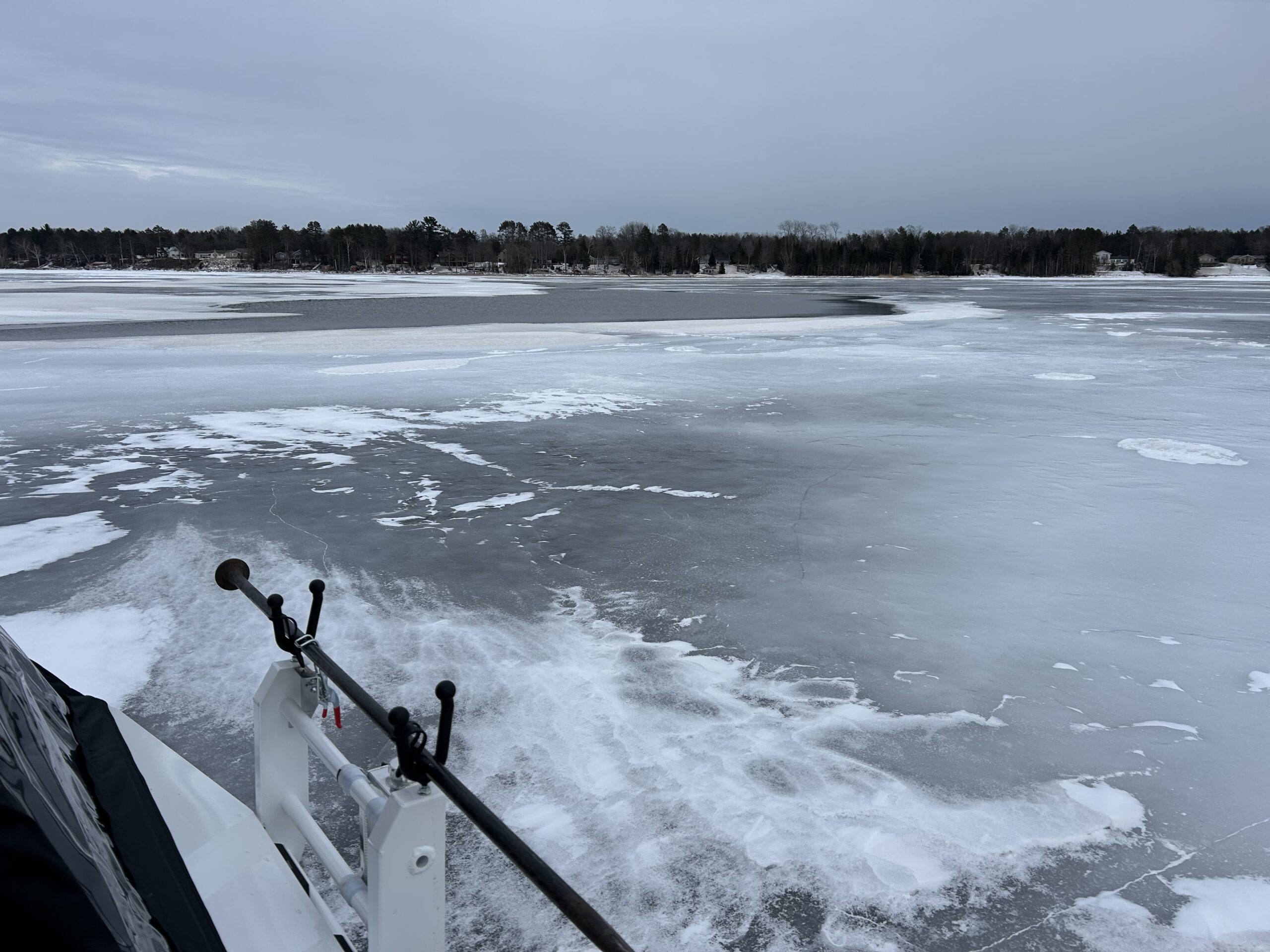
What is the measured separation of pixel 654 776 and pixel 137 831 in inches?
73.0

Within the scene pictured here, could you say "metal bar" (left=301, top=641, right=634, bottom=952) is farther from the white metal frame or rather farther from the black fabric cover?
the black fabric cover

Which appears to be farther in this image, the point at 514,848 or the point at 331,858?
the point at 331,858

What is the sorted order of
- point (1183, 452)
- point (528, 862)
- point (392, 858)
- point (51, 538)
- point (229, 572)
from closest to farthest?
point (528, 862) → point (392, 858) → point (229, 572) → point (51, 538) → point (1183, 452)

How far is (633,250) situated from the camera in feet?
404

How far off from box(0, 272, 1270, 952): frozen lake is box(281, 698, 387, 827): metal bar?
0.81 m

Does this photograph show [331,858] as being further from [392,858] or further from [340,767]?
[392,858]

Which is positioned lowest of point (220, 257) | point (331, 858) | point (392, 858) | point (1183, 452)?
point (1183, 452)

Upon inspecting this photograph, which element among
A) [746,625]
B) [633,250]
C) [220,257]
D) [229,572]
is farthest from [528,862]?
[220,257]

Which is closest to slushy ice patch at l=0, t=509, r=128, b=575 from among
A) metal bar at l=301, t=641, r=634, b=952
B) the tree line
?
metal bar at l=301, t=641, r=634, b=952

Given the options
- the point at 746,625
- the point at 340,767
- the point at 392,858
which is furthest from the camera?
the point at 746,625

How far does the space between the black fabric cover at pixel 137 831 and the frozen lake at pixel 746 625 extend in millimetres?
968

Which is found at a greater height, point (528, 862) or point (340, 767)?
point (528, 862)

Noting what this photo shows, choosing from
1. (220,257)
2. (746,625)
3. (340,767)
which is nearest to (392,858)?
(340,767)

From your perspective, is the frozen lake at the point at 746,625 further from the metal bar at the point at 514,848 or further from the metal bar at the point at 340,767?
the metal bar at the point at 514,848
